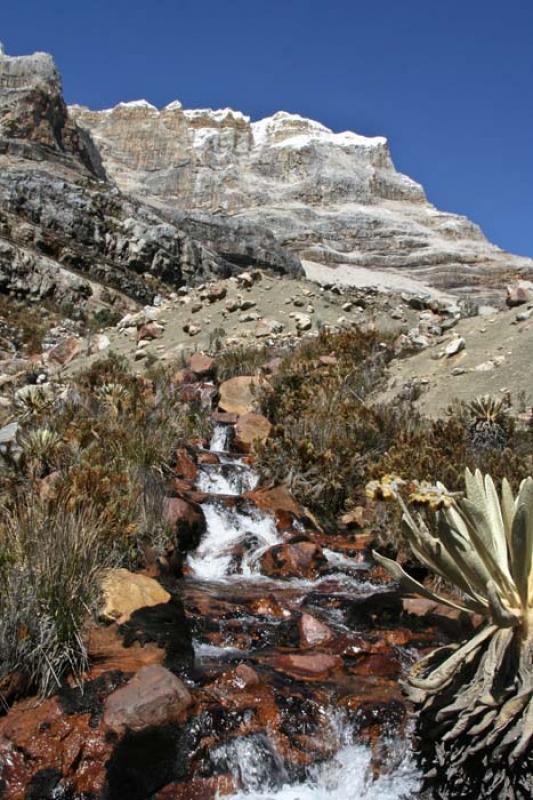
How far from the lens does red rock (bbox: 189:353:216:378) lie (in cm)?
1010

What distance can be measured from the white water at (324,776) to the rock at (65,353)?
10249 millimetres

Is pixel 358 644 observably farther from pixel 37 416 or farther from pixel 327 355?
pixel 327 355

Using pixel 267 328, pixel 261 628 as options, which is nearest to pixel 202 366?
pixel 267 328

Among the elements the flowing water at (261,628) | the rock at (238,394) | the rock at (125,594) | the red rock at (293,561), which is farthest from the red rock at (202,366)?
the rock at (125,594)

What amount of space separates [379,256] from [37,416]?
210 ft

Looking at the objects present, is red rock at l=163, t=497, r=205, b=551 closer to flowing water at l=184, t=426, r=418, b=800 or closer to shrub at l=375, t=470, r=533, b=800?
flowing water at l=184, t=426, r=418, b=800

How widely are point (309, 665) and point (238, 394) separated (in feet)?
19.2

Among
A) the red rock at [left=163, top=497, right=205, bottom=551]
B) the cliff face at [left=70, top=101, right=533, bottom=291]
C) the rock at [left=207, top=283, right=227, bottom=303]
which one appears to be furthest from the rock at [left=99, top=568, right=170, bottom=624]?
the cliff face at [left=70, top=101, right=533, bottom=291]

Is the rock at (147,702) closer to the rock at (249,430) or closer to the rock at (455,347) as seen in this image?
the rock at (249,430)

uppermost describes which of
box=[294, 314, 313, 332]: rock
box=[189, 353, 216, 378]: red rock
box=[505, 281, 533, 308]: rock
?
box=[505, 281, 533, 308]: rock

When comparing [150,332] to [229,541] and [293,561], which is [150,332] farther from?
[293,561]

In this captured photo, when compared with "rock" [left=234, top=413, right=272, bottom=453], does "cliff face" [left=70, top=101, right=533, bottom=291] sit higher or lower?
higher

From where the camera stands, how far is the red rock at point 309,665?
336 centimetres

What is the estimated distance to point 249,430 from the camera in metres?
7.89
